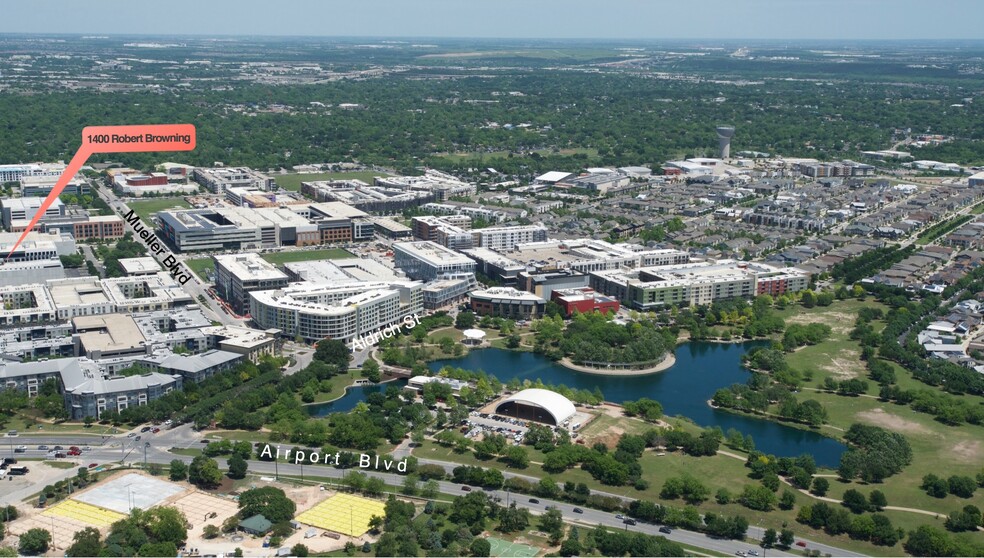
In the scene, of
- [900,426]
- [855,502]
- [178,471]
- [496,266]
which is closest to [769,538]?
[855,502]

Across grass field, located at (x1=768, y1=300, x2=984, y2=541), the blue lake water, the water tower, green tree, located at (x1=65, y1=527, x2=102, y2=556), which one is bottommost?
the blue lake water

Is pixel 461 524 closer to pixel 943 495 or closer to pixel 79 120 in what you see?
pixel 943 495

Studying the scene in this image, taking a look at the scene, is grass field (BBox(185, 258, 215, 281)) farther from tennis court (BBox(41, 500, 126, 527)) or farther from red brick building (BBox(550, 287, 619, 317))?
tennis court (BBox(41, 500, 126, 527))

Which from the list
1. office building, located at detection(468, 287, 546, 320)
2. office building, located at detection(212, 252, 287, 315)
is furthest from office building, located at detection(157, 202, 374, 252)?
office building, located at detection(468, 287, 546, 320)

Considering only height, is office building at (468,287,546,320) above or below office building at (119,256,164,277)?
below

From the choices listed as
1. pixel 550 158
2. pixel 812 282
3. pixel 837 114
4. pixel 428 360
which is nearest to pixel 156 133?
pixel 428 360

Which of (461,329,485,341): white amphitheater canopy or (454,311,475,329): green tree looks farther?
(454,311,475,329): green tree

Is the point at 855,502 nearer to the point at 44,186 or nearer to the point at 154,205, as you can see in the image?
the point at 154,205

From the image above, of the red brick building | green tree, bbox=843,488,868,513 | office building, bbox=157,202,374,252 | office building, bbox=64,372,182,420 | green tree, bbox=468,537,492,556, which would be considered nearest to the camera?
green tree, bbox=468,537,492,556

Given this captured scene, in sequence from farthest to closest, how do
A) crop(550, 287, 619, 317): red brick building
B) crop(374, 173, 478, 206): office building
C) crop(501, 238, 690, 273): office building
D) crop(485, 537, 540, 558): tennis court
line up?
crop(374, 173, 478, 206): office building → crop(501, 238, 690, 273): office building → crop(550, 287, 619, 317): red brick building → crop(485, 537, 540, 558): tennis court
